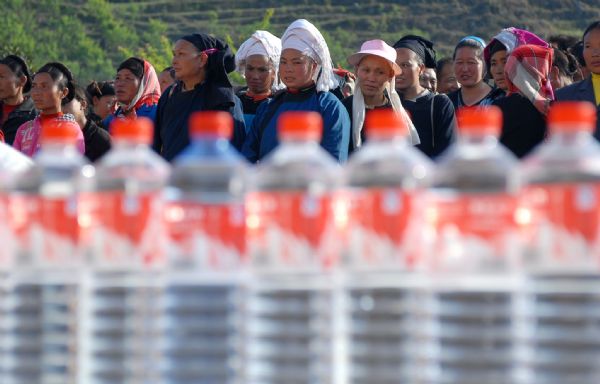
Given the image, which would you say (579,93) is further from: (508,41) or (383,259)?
(383,259)

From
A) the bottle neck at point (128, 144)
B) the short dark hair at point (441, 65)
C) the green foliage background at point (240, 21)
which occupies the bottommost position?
the bottle neck at point (128, 144)

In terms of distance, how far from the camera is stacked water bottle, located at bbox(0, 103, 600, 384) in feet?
7.20

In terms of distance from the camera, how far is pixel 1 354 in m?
2.52

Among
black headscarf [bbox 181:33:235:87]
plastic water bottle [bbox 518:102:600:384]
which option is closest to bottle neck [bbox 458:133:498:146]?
plastic water bottle [bbox 518:102:600:384]

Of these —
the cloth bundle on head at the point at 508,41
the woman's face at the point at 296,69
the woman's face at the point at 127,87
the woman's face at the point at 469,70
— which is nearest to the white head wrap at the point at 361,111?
the woman's face at the point at 296,69

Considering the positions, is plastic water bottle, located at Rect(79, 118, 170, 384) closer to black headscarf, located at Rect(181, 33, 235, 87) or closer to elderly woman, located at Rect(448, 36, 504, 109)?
black headscarf, located at Rect(181, 33, 235, 87)

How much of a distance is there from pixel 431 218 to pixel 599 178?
27cm

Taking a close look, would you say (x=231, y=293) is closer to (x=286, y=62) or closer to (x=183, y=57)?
(x=286, y=62)

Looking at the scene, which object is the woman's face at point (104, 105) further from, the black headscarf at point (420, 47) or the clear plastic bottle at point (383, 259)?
the clear plastic bottle at point (383, 259)

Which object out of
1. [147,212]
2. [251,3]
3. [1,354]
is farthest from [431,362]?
[251,3]

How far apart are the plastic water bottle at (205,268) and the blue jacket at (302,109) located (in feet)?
12.0

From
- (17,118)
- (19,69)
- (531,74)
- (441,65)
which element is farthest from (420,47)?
(19,69)

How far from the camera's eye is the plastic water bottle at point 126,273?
2346 millimetres

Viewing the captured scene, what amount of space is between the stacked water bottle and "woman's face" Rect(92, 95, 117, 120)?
8341 millimetres
